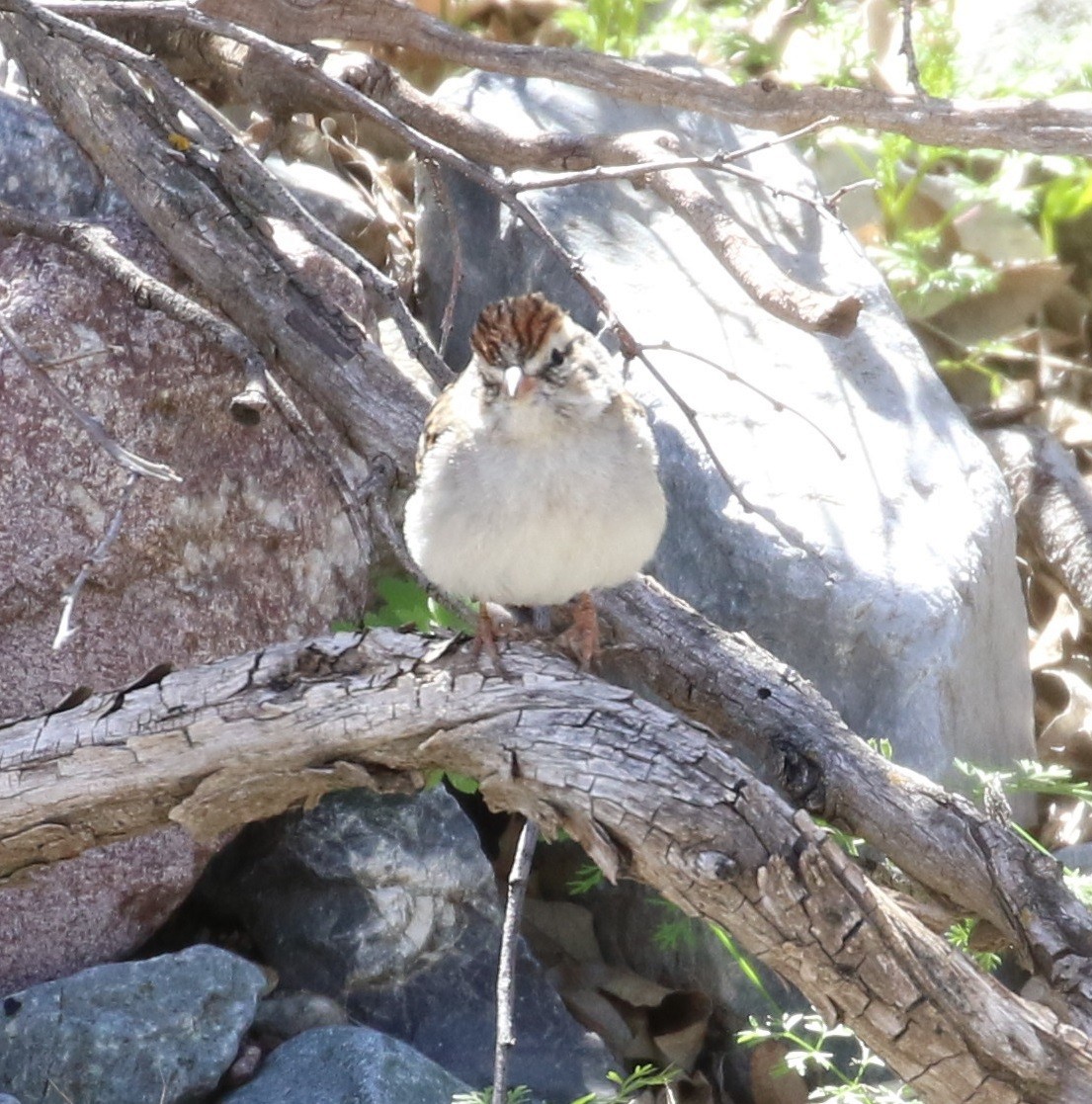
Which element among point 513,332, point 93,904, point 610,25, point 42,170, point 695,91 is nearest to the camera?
point 513,332

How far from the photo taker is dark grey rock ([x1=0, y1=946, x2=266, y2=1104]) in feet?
12.8

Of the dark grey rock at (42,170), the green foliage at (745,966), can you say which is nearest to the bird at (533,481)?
the green foliage at (745,966)

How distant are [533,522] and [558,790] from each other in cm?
67

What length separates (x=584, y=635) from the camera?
389cm

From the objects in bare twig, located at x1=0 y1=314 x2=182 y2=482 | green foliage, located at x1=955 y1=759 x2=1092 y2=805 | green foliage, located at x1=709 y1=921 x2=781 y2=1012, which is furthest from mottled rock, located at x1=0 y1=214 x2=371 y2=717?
green foliage, located at x1=955 y1=759 x2=1092 y2=805

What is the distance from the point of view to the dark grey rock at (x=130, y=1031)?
3.91m

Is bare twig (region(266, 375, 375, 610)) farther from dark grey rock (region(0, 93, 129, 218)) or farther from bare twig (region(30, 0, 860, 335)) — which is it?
dark grey rock (region(0, 93, 129, 218))

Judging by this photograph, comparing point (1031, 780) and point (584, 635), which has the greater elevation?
point (584, 635)

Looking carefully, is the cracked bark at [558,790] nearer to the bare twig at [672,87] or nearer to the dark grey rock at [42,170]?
the bare twig at [672,87]

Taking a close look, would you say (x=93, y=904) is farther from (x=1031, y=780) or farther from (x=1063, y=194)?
(x=1063, y=194)

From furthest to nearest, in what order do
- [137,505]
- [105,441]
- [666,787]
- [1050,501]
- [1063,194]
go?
1. [1063,194]
2. [1050,501]
3. [137,505]
4. [105,441]
5. [666,787]

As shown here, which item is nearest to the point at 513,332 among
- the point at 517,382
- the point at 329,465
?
the point at 517,382

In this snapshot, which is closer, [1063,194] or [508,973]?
[508,973]

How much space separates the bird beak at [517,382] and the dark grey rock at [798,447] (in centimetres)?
62
